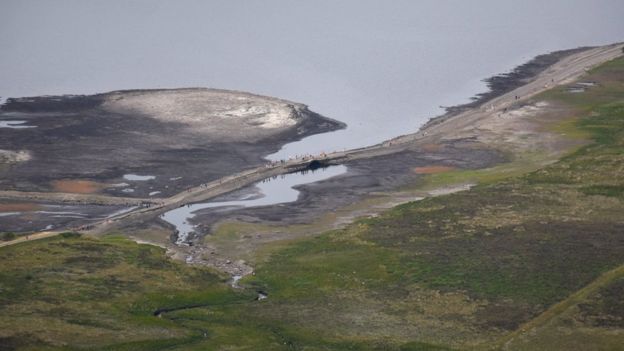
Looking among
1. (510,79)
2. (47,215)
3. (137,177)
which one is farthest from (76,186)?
(510,79)

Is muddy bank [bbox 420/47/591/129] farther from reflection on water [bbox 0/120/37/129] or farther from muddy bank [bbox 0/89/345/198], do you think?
reflection on water [bbox 0/120/37/129]

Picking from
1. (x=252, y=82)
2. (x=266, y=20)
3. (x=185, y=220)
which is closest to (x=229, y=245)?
(x=185, y=220)

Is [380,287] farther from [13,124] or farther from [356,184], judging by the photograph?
[13,124]

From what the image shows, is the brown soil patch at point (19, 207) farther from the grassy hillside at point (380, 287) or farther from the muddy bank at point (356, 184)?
the muddy bank at point (356, 184)

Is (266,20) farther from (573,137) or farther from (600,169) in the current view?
(600,169)

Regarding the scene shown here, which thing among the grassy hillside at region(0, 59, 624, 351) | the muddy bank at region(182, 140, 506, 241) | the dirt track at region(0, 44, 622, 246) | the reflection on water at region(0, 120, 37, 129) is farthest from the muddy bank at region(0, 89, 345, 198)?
the grassy hillside at region(0, 59, 624, 351)
